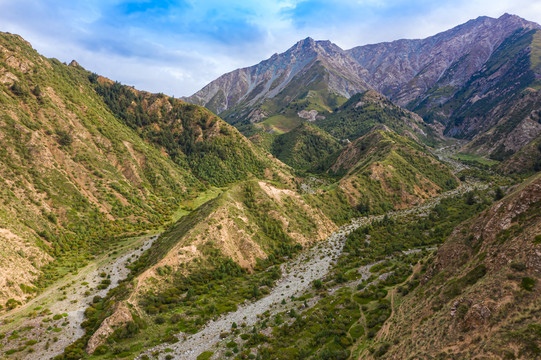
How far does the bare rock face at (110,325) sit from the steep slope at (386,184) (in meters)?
79.6

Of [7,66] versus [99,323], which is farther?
[7,66]

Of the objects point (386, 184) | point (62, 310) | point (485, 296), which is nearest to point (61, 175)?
point (62, 310)

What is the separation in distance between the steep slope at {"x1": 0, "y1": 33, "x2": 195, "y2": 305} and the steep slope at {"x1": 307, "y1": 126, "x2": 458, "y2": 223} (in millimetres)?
78313

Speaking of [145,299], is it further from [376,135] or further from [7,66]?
[376,135]

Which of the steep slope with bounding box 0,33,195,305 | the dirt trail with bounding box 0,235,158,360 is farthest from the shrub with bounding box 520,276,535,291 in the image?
the steep slope with bounding box 0,33,195,305

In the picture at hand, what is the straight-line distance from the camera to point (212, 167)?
6555 inches

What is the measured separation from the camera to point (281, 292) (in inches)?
2411

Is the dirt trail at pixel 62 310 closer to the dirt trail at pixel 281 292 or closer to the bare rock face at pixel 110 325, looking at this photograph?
the bare rock face at pixel 110 325

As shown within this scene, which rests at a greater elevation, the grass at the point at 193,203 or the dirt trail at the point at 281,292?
the grass at the point at 193,203

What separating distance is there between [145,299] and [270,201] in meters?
54.2

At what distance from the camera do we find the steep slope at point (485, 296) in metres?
22.6

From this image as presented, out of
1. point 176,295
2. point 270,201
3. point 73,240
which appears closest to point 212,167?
point 270,201

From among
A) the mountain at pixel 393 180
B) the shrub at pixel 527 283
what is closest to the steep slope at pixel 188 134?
the mountain at pixel 393 180

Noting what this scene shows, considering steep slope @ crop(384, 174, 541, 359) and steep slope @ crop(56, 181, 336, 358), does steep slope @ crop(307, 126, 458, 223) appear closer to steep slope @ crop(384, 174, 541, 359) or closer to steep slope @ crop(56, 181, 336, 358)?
steep slope @ crop(56, 181, 336, 358)
